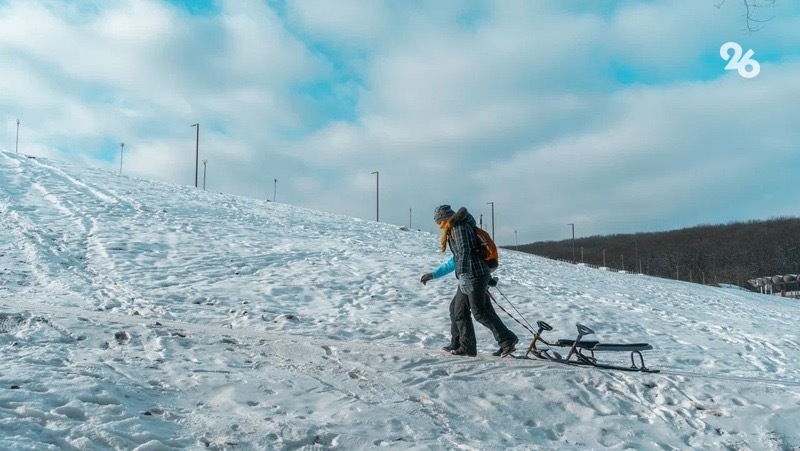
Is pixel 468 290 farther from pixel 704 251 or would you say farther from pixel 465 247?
pixel 704 251

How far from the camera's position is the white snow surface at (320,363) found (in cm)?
539

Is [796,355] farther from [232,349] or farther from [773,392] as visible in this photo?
[232,349]

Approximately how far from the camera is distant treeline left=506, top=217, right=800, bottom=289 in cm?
11244

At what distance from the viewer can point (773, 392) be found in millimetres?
7395

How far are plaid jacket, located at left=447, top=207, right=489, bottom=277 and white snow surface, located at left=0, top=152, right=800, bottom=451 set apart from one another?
46.1 inches

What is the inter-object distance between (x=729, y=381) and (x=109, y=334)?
7.96 meters

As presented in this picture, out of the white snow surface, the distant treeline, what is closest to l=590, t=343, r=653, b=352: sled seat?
the white snow surface

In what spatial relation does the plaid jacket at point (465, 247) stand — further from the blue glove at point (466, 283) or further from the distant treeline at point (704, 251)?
the distant treeline at point (704, 251)

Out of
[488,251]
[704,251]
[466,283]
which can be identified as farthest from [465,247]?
[704,251]

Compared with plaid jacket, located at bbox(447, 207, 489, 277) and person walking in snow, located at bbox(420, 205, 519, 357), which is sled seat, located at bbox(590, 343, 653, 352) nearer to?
person walking in snow, located at bbox(420, 205, 519, 357)

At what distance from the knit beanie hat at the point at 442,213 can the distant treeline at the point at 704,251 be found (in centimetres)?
8844

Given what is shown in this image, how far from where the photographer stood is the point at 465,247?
8.09 m

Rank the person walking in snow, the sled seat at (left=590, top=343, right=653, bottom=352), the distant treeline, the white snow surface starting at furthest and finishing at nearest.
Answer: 1. the distant treeline
2. the person walking in snow
3. the sled seat at (left=590, top=343, right=653, bottom=352)
4. the white snow surface

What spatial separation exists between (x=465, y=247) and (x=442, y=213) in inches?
25.3
